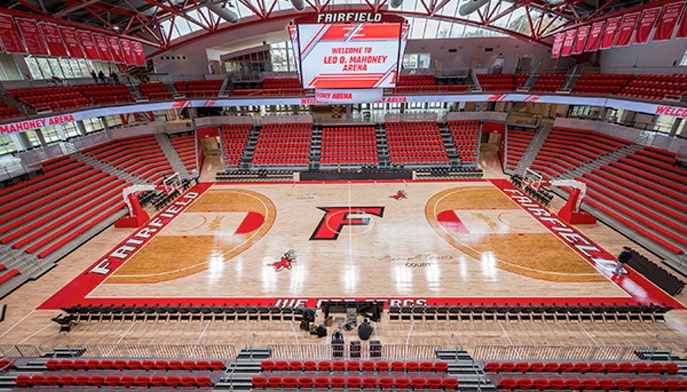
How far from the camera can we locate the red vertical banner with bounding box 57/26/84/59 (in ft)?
53.4

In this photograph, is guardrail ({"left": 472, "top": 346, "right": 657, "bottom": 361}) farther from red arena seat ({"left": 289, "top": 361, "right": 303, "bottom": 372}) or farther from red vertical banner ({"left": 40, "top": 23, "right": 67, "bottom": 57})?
red vertical banner ({"left": 40, "top": 23, "right": 67, "bottom": 57})

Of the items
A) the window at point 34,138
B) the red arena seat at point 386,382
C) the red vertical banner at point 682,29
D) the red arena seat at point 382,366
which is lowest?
the red arena seat at point 382,366

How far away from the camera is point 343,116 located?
30125 millimetres

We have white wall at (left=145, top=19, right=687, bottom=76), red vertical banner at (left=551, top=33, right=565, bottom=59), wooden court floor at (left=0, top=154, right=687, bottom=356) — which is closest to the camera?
wooden court floor at (left=0, top=154, right=687, bottom=356)

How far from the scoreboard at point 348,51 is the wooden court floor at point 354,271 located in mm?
7773

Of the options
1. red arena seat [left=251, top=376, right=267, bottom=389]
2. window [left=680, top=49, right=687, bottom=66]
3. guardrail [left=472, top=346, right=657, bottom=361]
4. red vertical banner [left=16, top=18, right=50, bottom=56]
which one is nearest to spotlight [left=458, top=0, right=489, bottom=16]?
window [left=680, top=49, right=687, bottom=66]

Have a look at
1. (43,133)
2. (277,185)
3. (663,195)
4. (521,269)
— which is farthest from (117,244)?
(663,195)

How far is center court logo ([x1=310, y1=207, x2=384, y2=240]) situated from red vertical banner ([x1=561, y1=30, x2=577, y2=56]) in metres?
17.7

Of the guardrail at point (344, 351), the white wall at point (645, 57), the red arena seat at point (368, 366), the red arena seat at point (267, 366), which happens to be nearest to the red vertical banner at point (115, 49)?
the guardrail at point (344, 351)

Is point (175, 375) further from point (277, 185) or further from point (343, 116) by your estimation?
point (343, 116)

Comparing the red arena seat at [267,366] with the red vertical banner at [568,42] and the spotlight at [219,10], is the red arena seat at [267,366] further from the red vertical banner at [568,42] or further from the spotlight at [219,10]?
the red vertical banner at [568,42]

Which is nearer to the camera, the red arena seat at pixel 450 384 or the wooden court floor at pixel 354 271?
the red arena seat at pixel 450 384

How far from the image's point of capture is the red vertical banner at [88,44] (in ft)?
56.3

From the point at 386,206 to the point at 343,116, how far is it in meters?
14.6
